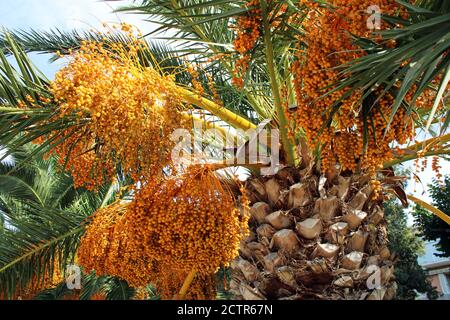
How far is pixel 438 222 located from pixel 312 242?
10.1 m

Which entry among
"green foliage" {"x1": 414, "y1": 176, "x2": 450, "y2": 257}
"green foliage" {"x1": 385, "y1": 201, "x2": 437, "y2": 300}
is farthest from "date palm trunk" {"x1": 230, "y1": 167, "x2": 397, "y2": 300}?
"green foliage" {"x1": 385, "y1": 201, "x2": 437, "y2": 300}

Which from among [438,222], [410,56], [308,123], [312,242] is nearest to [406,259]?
[438,222]

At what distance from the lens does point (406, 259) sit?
15.6 meters

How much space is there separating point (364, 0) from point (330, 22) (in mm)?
219

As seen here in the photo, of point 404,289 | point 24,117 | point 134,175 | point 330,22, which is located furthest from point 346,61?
point 404,289

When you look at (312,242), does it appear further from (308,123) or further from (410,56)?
(410,56)

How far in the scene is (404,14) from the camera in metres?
2.60

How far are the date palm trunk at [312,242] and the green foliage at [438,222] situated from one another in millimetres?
9216

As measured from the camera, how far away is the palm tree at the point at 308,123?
2.64 metres

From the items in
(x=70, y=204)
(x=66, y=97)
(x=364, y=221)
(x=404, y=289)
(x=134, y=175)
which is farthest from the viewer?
(x=404, y=289)

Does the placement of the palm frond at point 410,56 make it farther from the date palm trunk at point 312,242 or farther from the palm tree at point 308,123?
the date palm trunk at point 312,242

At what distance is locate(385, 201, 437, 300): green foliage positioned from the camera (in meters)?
14.8

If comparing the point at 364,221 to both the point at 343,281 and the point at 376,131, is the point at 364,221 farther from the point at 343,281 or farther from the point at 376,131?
the point at 376,131

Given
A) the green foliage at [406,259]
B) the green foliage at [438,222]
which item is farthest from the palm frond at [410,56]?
the green foliage at [406,259]
